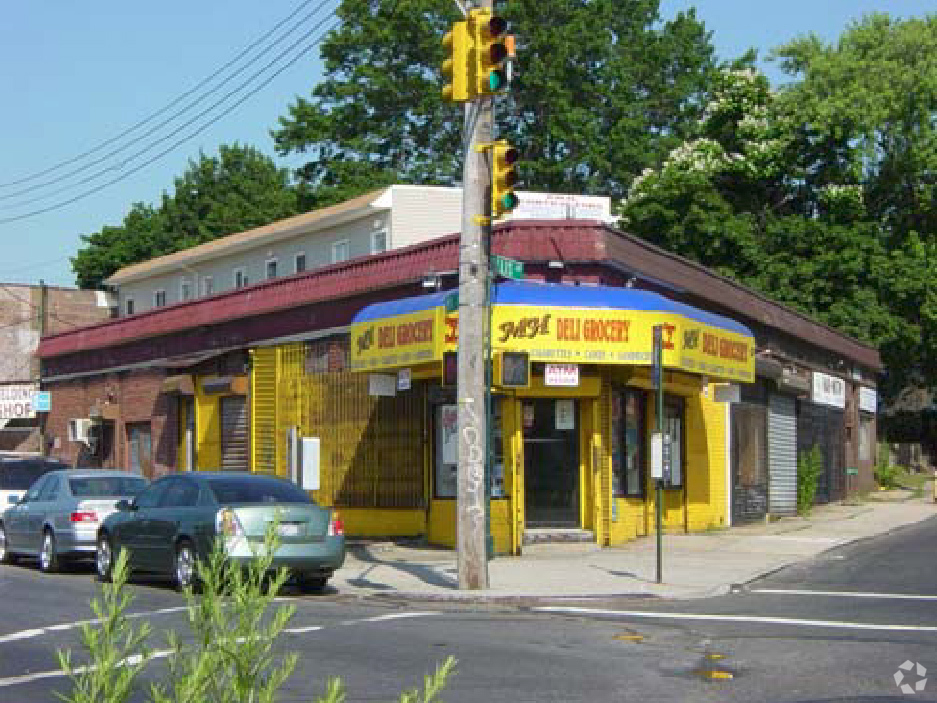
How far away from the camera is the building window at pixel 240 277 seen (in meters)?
42.1

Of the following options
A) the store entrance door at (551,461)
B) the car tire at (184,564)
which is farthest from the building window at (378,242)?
the car tire at (184,564)

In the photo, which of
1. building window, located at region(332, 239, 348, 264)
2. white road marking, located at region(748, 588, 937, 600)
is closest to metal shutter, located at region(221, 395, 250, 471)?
building window, located at region(332, 239, 348, 264)

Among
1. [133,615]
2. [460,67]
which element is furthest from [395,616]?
[460,67]

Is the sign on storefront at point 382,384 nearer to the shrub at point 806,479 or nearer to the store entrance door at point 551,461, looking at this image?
the store entrance door at point 551,461

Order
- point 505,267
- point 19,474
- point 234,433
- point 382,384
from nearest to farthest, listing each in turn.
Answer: point 505,267 → point 382,384 → point 19,474 → point 234,433

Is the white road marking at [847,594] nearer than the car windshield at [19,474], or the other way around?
the white road marking at [847,594]

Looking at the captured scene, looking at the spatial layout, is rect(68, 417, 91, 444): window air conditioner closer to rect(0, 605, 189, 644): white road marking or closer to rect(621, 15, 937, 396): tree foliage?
rect(621, 15, 937, 396): tree foliage

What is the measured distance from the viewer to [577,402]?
2261 cm

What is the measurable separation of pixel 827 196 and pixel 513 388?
99.6 ft

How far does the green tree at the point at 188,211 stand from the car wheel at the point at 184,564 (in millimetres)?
49250

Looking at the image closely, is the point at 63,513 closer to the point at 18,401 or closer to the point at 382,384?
the point at 382,384

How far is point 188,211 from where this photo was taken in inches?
2653

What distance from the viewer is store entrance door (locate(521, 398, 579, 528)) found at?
73.7 feet

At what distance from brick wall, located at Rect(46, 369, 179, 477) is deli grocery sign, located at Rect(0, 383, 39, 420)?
0.66 m
